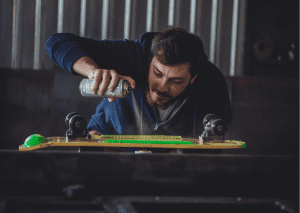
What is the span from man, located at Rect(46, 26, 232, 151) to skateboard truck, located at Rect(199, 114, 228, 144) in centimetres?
24

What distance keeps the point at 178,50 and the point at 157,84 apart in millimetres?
219

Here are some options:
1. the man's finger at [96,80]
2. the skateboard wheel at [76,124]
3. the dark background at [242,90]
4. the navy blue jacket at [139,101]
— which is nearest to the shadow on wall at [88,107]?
the dark background at [242,90]

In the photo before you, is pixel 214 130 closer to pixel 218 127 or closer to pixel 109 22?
pixel 218 127

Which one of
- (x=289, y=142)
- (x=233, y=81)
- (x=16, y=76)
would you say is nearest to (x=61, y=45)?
(x=16, y=76)

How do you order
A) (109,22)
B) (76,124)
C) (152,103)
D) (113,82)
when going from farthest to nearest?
(109,22) < (152,103) < (76,124) < (113,82)

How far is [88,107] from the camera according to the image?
1.82 m

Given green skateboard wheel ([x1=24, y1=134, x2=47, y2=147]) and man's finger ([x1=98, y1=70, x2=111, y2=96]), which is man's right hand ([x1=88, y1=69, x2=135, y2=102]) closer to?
man's finger ([x1=98, y1=70, x2=111, y2=96])

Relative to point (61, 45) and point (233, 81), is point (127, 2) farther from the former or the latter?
point (233, 81)

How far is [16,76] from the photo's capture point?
1.93 metres

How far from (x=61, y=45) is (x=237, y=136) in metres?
1.65

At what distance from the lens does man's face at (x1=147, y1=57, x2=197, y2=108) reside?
1.33m

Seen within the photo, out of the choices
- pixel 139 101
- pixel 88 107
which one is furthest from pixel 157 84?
pixel 88 107

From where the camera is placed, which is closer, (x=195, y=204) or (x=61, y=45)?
(x=195, y=204)

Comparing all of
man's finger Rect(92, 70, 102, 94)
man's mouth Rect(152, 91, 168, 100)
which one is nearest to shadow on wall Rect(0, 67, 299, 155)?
man's mouth Rect(152, 91, 168, 100)
